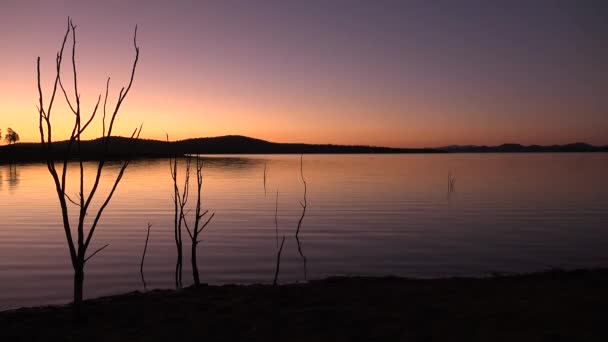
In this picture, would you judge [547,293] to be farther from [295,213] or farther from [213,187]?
[213,187]

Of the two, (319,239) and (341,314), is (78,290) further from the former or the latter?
(319,239)

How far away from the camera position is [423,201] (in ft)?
109

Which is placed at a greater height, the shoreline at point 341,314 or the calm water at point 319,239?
the shoreline at point 341,314

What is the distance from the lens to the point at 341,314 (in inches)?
311

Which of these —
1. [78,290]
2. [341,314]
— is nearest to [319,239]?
[341,314]

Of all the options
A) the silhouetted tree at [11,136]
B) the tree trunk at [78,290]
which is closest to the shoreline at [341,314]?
the tree trunk at [78,290]

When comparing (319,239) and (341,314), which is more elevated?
(341,314)

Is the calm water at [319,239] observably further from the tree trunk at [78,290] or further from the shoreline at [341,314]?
the tree trunk at [78,290]

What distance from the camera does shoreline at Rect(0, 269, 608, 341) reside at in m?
6.82

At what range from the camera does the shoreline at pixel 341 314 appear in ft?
22.4

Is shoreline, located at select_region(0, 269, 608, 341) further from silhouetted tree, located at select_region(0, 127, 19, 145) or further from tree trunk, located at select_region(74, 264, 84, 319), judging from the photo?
silhouetted tree, located at select_region(0, 127, 19, 145)

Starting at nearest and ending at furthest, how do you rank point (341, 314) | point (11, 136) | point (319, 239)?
point (341, 314)
point (319, 239)
point (11, 136)

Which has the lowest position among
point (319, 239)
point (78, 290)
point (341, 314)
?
point (319, 239)

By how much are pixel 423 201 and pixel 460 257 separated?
57.6ft
